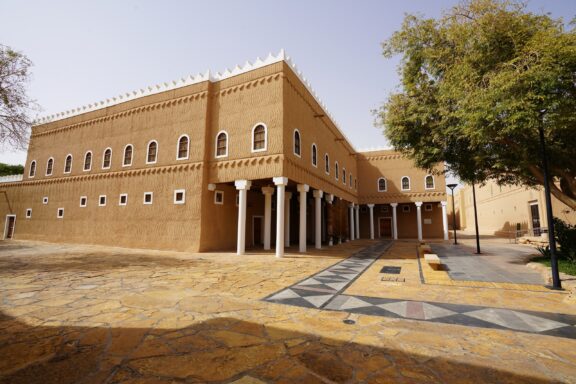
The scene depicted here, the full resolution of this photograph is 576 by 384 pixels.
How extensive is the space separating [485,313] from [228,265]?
7528 millimetres

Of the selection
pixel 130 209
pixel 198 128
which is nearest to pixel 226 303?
pixel 198 128

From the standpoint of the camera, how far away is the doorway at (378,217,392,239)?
3003cm

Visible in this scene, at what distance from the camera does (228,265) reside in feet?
31.8

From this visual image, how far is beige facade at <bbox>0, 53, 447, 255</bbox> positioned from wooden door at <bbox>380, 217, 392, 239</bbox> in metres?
8.85

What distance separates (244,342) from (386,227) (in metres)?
29.3

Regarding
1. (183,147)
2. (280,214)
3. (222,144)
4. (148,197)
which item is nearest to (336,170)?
(280,214)

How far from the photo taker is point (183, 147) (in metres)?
15.3

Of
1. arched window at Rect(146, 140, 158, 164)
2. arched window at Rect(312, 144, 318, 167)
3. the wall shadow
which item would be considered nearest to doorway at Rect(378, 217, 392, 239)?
arched window at Rect(312, 144, 318, 167)

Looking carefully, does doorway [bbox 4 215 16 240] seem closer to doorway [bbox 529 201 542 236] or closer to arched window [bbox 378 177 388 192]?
arched window [bbox 378 177 388 192]

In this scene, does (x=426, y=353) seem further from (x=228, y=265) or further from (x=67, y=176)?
(x=67, y=176)

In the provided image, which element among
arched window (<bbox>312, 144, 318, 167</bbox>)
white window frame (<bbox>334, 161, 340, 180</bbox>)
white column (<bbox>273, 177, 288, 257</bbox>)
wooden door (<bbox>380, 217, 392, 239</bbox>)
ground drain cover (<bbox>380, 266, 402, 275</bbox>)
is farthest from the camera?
wooden door (<bbox>380, 217, 392, 239</bbox>)

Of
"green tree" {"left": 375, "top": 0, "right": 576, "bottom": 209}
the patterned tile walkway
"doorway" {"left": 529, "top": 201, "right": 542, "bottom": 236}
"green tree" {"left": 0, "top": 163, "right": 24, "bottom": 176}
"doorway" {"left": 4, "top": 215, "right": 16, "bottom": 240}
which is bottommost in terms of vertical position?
the patterned tile walkway

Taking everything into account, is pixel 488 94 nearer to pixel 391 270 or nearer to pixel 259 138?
pixel 391 270

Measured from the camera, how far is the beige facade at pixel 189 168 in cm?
1363
